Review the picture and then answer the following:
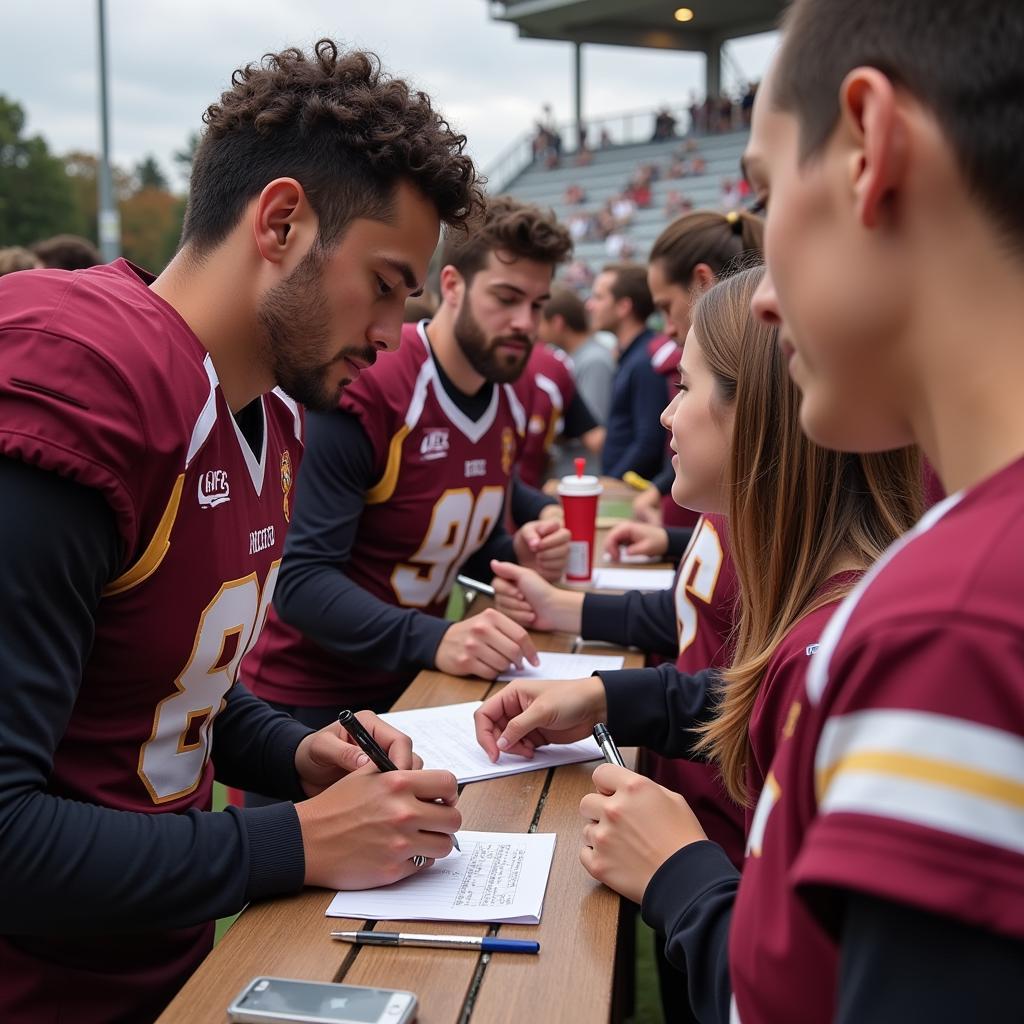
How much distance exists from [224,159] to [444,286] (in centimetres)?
174

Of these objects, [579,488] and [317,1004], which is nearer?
[317,1004]

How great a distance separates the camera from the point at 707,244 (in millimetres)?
→ 4156

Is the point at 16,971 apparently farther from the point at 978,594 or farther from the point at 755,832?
the point at 978,594

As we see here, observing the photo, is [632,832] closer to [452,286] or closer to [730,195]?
[452,286]

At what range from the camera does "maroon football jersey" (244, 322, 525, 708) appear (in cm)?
293

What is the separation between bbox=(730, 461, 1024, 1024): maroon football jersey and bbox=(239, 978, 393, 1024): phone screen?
2.07 ft

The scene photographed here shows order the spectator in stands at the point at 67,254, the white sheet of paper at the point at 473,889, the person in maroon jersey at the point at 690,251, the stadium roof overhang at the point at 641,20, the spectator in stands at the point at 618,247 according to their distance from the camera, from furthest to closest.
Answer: the stadium roof overhang at the point at 641,20 < the spectator in stands at the point at 618,247 < the spectator in stands at the point at 67,254 < the person in maroon jersey at the point at 690,251 < the white sheet of paper at the point at 473,889

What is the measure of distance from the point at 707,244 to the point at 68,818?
350cm

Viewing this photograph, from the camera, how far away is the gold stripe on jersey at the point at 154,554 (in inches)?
55.5

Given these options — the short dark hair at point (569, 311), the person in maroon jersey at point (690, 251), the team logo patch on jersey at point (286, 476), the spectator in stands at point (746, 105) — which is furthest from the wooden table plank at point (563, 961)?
the spectator in stands at point (746, 105)

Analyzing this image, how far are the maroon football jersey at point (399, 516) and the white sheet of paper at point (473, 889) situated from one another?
4.48 feet

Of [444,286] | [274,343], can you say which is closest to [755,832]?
[274,343]

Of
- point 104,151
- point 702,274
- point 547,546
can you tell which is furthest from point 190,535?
point 104,151

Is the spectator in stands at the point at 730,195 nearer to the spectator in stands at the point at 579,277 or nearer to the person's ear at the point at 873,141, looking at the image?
the spectator in stands at the point at 579,277
